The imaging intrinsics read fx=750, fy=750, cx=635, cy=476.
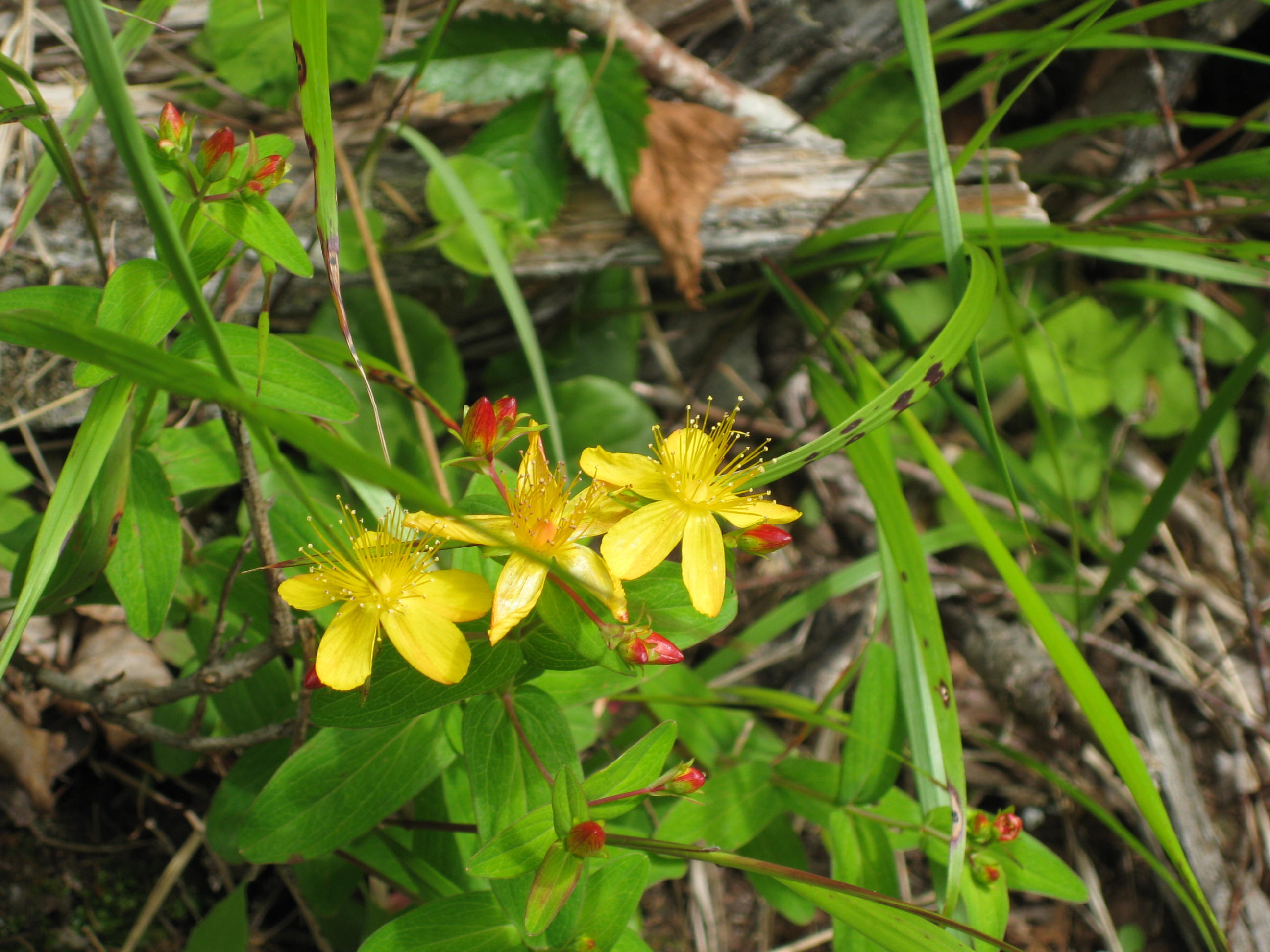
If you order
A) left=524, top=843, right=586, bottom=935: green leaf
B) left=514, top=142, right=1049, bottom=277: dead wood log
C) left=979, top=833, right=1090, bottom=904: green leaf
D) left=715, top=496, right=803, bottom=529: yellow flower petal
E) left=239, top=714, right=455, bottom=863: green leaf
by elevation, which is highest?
left=514, top=142, right=1049, bottom=277: dead wood log

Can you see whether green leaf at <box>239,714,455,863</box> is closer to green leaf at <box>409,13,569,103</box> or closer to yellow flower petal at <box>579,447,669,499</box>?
yellow flower petal at <box>579,447,669,499</box>

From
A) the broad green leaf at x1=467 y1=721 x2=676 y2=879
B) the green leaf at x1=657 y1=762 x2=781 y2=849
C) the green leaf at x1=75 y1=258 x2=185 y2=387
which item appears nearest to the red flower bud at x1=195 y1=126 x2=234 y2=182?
the green leaf at x1=75 y1=258 x2=185 y2=387

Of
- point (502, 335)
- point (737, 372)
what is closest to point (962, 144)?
point (737, 372)

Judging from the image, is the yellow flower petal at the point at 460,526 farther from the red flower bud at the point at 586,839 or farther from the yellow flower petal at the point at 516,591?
the red flower bud at the point at 586,839

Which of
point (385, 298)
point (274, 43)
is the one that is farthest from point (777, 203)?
point (274, 43)

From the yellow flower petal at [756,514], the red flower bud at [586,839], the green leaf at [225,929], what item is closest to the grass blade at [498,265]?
the yellow flower petal at [756,514]
